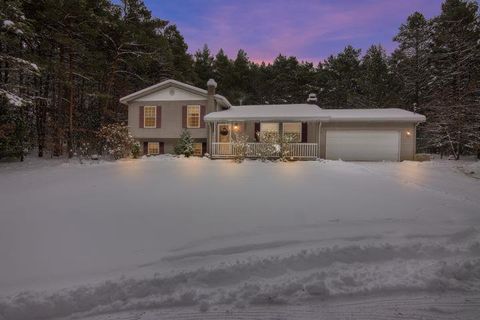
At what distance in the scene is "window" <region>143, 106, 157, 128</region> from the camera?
21.3 meters

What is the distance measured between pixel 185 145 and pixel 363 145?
10257mm

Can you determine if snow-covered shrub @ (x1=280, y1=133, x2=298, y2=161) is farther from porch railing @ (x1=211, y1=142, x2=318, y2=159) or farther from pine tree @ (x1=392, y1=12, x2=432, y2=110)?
pine tree @ (x1=392, y1=12, x2=432, y2=110)

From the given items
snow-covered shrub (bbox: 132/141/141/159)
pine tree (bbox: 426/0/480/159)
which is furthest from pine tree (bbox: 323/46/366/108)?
snow-covered shrub (bbox: 132/141/141/159)

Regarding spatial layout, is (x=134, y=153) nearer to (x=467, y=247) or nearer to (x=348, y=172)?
(x=348, y=172)

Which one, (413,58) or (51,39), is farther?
(413,58)

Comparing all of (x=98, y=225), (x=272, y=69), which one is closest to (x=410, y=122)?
(x=98, y=225)

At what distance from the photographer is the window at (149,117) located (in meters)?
21.3

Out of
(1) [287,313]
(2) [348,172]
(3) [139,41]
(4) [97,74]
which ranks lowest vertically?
(1) [287,313]

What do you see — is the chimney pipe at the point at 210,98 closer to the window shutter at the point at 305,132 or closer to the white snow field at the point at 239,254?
the window shutter at the point at 305,132

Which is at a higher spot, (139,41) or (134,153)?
(139,41)

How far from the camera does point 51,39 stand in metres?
19.9

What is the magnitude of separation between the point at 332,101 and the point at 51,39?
1133 inches

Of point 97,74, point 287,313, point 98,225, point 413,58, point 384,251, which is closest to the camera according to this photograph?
point 287,313

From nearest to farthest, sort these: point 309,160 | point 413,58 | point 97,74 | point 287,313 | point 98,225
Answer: point 287,313 → point 98,225 → point 309,160 → point 97,74 → point 413,58
